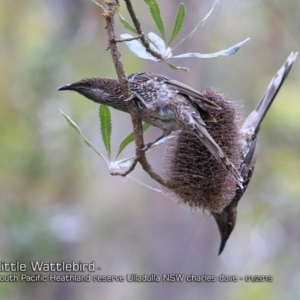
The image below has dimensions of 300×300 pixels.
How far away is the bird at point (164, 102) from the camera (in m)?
3.13

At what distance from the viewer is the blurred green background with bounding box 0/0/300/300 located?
7668 mm

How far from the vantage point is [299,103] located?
8.84 meters

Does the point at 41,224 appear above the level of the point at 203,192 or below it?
below

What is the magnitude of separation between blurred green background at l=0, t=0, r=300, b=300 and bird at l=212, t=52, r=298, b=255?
9.13ft

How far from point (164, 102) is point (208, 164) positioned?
1.52 ft

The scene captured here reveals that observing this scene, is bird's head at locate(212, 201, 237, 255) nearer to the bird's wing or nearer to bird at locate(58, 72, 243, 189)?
bird at locate(58, 72, 243, 189)

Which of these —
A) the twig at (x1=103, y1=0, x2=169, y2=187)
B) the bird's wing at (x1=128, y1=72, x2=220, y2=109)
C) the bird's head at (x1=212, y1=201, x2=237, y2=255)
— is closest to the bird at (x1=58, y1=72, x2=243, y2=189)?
the bird's wing at (x1=128, y1=72, x2=220, y2=109)

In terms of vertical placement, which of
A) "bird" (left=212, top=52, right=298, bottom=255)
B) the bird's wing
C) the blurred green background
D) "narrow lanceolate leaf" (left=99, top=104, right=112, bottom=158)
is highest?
the bird's wing

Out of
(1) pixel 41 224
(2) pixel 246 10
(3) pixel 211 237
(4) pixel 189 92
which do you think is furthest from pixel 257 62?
(4) pixel 189 92

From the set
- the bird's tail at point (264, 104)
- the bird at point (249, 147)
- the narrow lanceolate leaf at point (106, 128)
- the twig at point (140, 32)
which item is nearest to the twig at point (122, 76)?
the twig at point (140, 32)

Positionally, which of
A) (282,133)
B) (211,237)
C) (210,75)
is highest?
(210,75)

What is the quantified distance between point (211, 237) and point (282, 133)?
6.48 feet

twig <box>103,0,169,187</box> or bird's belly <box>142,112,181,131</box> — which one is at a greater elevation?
twig <box>103,0,169,187</box>

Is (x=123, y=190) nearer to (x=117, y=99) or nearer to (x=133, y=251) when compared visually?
(x=133, y=251)
